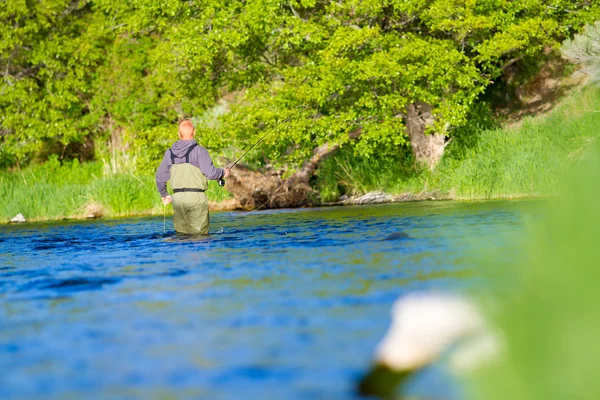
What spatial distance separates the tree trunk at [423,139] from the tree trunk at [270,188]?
6.73 ft

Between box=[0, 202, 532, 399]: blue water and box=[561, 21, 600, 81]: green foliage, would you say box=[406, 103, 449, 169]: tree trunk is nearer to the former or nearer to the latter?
box=[561, 21, 600, 81]: green foliage

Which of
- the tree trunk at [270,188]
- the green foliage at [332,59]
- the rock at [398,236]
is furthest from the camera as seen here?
the tree trunk at [270,188]

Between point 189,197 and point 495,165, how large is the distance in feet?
31.6

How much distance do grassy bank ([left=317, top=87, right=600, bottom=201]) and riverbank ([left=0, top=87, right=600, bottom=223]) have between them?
22 millimetres

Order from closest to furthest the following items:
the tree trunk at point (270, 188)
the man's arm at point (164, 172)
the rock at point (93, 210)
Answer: the man's arm at point (164, 172), the rock at point (93, 210), the tree trunk at point (270, 188)

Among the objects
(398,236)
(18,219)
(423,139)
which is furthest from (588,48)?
(18,219)

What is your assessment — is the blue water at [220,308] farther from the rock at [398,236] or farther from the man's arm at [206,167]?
the man's arm at [206,167]

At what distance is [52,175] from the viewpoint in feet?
93.6

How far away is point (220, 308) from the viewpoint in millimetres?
6738

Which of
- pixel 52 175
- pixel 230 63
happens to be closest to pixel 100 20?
pixel 52 175

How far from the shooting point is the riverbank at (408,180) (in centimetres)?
1978

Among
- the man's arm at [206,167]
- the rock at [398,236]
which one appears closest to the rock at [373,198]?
the man's arm at [206,167]

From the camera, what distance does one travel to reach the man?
1260 centimetres

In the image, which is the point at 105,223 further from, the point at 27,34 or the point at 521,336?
the point at 521,336
